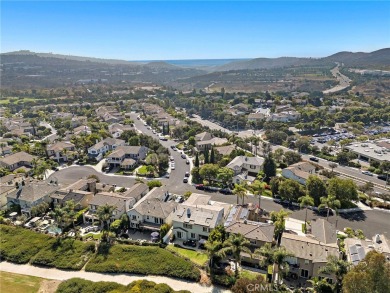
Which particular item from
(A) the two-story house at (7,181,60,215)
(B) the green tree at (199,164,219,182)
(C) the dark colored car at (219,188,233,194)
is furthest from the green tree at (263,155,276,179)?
(A) the two-story house at (7,181,60,215)

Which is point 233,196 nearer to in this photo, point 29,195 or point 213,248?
point 213,248

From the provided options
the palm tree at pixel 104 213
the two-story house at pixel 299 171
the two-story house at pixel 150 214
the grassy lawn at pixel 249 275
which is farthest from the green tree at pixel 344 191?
the palm tree at pixel 104 213

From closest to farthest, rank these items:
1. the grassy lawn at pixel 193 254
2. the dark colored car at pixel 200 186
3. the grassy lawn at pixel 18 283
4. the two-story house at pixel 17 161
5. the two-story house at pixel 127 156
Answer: the grassy lawn at pixel 18 283 < the grassy lawn at pixel 193 254 < the dark colored car at pixel 200 186 < the two-story house at pixel 17 161 < the two-story house at pixel 127 156

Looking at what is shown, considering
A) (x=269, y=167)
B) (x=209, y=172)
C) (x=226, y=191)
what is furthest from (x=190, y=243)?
(x=269, y=167)

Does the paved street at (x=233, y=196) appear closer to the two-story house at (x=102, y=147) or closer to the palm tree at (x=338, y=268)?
the two-story house at (x=102, y=147)

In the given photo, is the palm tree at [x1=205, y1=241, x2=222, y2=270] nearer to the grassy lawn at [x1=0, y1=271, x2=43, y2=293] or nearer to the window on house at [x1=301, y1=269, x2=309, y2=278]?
the window on house at [x1=301, y1=269, x2=309, y2=278]

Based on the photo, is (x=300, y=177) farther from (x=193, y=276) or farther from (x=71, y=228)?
(x=71, y=228)
